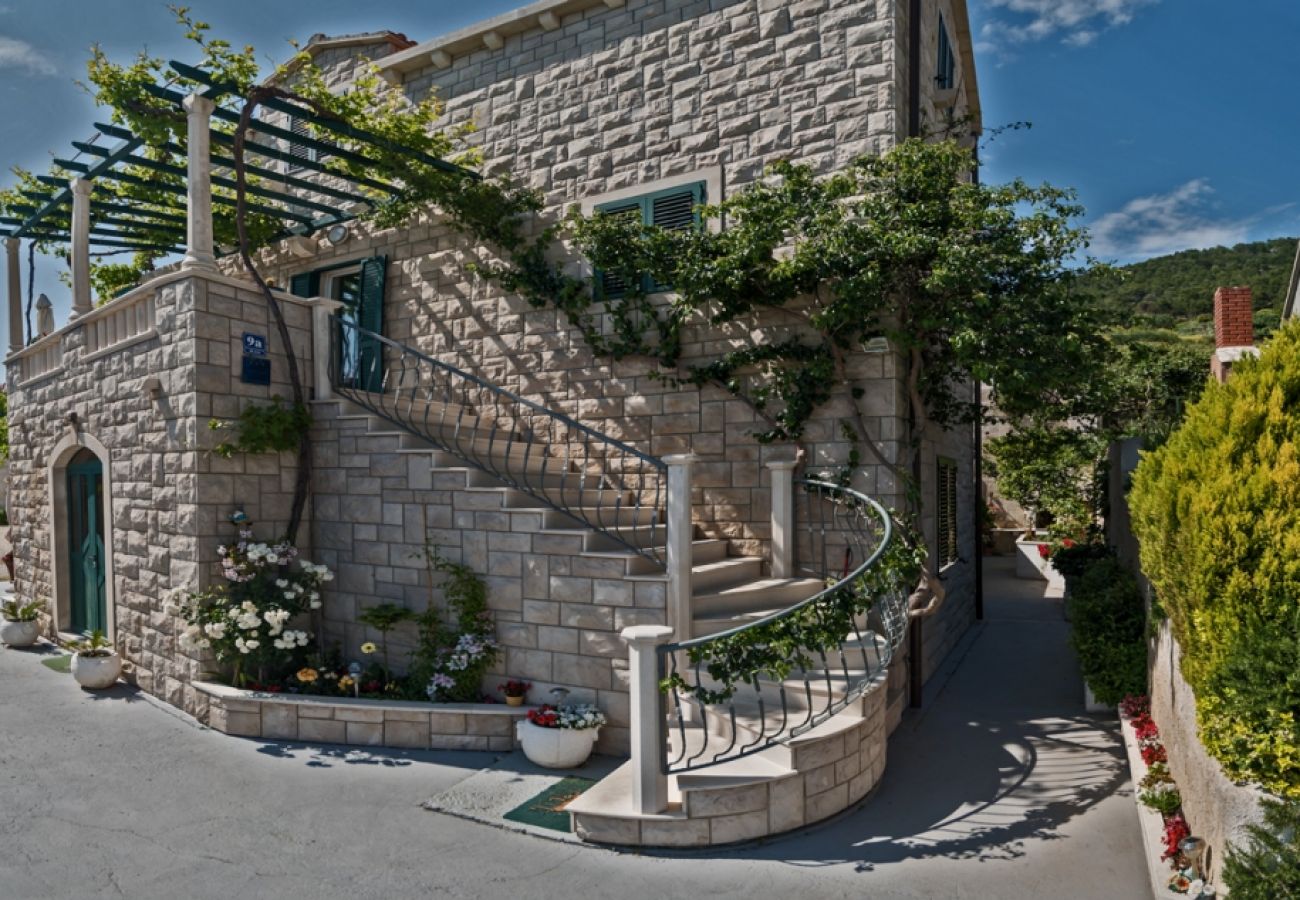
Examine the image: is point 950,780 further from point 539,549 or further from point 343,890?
point 343,890

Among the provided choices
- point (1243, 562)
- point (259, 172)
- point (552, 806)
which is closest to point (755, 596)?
point (552, 806)

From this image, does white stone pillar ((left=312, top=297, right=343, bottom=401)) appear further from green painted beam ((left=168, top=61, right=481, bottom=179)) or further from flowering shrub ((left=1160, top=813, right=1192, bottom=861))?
flowering shrub ((left=1160, top=813, right=1192, bottom=861))

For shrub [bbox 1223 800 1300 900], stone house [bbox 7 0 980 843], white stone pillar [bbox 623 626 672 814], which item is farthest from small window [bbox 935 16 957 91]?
shrub [bbox 1223 800 1300 900]

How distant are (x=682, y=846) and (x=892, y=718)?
2467mm

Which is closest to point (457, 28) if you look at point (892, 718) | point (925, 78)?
point (925, 78)

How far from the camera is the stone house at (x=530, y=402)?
584 cm

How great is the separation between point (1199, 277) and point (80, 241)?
129 feet

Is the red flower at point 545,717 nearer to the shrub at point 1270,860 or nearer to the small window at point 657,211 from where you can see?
the shrub at point 1270,860

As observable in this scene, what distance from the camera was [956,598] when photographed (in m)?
9.22

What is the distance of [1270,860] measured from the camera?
2.69 m

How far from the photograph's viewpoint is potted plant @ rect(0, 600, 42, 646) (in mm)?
8742

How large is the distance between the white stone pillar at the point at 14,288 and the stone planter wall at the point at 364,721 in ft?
23.1

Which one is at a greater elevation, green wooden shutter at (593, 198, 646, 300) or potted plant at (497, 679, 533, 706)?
green wooden shutter at (593, 198, 646, 300)

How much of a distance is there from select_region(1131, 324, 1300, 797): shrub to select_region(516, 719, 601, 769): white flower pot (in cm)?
348
